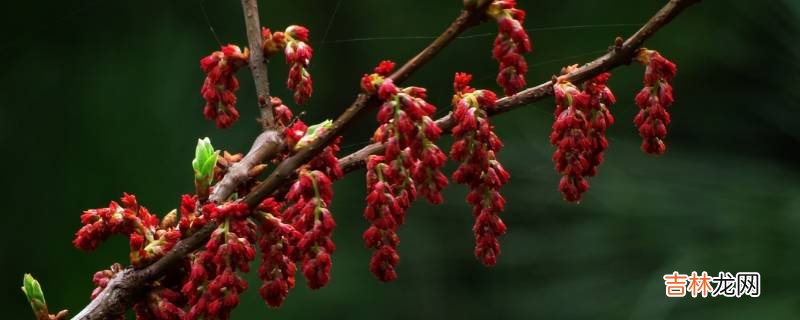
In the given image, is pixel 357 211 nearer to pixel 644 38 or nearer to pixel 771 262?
pixel 771 262

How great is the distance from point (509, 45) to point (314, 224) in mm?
110

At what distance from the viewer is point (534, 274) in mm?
1206

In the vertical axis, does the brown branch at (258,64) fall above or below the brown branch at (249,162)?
above

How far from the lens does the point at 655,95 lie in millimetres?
442

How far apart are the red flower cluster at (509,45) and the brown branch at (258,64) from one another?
12 cm

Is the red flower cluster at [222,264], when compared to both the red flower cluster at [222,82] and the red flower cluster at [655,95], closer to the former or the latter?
the red flower cluster at [222,82]

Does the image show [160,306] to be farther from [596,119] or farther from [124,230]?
[596,119]

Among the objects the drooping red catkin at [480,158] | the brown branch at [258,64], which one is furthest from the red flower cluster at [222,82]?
the drooping red catkin at [480,158]

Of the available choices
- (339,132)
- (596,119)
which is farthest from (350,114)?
(596,119)

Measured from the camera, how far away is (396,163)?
406 mm

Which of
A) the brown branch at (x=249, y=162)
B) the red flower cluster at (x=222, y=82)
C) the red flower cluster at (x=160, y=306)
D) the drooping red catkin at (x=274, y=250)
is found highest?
the red flower cluster at (x=222, y=82)

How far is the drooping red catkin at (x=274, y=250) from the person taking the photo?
1.37ft

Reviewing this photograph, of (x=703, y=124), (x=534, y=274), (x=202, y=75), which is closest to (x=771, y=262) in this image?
(x=703, y=124)

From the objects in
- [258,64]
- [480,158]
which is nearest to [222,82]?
[258,64]
